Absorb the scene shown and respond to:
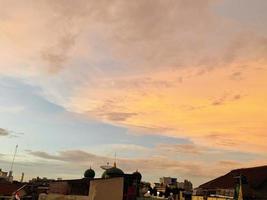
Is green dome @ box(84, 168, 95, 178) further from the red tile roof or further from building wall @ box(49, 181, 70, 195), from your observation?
the red tile roof

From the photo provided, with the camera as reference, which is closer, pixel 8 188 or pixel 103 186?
pixel 103 186

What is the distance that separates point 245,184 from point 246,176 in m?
4.77

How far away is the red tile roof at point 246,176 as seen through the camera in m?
52.4

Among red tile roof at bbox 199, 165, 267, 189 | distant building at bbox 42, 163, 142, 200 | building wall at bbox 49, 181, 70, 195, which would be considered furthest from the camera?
building wall at bbox 49, 181, 70, 195

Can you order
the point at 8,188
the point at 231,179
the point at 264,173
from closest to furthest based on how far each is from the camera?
1. the point at 264,173
2. the point at 231,179
3. the point at 8,188

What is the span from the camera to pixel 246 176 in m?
55.3

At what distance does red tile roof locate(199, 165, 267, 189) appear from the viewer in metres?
52.4

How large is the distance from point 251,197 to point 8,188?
161 feet

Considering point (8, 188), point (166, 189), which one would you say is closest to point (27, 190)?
point (8, 188)

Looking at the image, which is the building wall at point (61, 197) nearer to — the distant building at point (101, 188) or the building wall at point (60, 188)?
the distant building at point (101, 188)

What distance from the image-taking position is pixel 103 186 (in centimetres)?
4500

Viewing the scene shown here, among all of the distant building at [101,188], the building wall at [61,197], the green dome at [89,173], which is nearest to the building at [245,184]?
the distant building at [101,188]

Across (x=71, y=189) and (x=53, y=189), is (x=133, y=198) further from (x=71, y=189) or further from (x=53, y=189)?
(x=53, y=189)

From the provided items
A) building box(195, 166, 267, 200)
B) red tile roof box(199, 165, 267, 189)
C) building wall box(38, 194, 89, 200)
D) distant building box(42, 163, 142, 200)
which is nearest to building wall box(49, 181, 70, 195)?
distant building box(42, 163, 142, 200)
